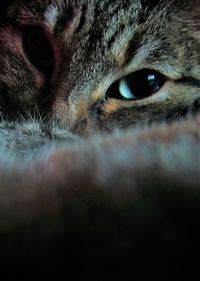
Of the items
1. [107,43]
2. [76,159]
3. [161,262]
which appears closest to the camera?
[161,262]

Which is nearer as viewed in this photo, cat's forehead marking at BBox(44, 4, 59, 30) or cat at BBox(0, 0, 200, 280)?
cat at BBox(0, 0, 200, 280)

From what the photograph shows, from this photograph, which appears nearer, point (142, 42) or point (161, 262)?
point (161, 262)

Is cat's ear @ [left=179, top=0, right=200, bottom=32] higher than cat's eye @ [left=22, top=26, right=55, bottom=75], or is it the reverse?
cat's ear @ [left=179, top=0, right=200, bottom=32]

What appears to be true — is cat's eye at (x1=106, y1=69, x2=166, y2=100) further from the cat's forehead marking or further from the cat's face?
the cat's forehead marking

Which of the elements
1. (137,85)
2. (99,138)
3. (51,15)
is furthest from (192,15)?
(99,138)

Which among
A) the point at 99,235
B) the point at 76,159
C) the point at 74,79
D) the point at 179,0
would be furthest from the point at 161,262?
the point at 179,0

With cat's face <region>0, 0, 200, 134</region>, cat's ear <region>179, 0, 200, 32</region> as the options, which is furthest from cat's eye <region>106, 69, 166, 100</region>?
cat's ear <region>179, 0, 200, 32</region>

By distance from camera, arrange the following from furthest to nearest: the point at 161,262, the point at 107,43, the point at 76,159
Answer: the point at 107,43
the point at 76,159
the point at 161,262

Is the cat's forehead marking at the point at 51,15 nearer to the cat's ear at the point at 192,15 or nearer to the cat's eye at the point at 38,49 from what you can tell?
the cat's eye at the point at 38,49

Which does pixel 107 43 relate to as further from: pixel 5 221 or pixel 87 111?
pixel 5 221
